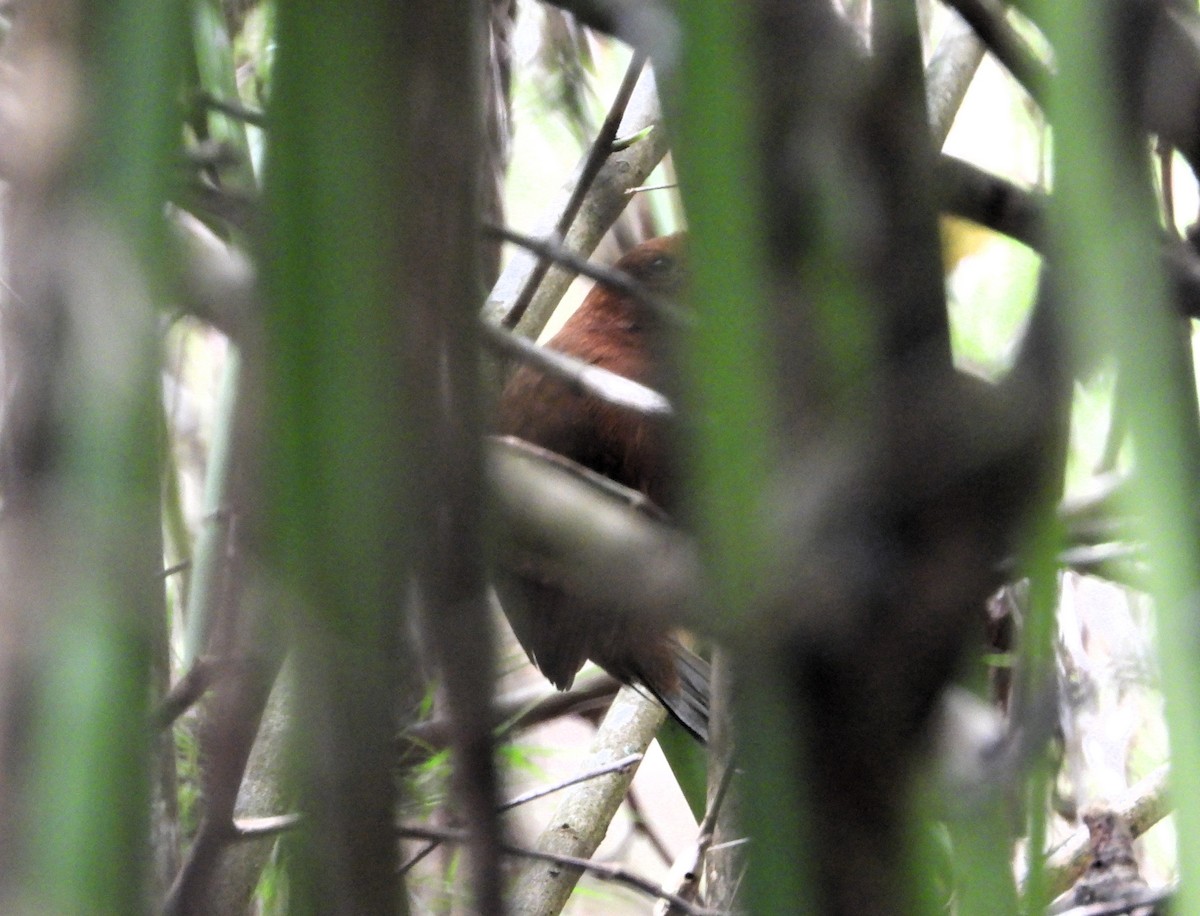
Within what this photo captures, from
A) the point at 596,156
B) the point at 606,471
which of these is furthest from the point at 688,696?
the point at 596,156

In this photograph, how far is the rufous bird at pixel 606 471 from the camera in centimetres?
122

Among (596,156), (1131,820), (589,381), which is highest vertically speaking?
(596,156)

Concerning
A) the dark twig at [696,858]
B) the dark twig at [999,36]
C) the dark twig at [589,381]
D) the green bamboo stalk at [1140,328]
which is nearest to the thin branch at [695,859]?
the dark twig at [696,858]

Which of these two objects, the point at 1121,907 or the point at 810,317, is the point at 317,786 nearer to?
the point at 810,317

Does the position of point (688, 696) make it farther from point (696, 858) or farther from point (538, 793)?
point (538, 793)

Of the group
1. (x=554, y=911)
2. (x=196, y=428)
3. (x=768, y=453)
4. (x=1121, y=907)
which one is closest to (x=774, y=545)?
(x=768, y=453)

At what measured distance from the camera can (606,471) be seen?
1335 millimetres

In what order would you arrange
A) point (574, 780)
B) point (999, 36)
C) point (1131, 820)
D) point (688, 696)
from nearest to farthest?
point (999, 36)
point (574, 780)
point (1131, 820)
point (688, 696)

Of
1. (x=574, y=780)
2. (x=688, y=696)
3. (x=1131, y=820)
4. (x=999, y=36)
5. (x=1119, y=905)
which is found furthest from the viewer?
(x=688, y=696)

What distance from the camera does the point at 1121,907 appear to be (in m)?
0.83

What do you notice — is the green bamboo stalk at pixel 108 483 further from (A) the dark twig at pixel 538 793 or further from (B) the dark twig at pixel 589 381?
(B) the dark twig at pixel 589 381

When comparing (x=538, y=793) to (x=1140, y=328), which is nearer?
(x=1140, y=328)

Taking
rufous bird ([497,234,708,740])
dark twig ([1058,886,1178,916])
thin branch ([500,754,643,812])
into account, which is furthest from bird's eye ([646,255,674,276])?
dark twig ([1058,886,1178,916])

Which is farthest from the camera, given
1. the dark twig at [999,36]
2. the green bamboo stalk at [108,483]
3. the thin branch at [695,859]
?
the thin branch at [695,859]
